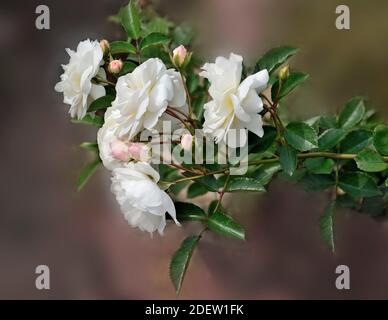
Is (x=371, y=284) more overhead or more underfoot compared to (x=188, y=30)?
more underfoot

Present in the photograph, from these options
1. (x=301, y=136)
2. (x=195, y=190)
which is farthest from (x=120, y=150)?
(x=195, y=190)

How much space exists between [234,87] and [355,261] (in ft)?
2.93

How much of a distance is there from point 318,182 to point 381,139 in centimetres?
15

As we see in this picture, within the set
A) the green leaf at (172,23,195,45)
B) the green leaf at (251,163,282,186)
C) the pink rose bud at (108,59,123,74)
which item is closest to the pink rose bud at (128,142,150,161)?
the pink rose bud at (108,59,123,74)

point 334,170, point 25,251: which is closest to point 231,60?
point 334,170

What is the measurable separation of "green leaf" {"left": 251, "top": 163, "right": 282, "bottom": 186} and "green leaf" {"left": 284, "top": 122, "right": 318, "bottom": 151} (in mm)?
127

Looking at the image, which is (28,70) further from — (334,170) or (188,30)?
(334,170)

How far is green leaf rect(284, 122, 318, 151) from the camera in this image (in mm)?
742

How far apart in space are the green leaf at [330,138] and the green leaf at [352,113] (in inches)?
4.6

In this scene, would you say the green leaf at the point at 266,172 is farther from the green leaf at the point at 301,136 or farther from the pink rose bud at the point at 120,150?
the pink rose bud at the point at 120,150

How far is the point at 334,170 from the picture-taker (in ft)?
3.00

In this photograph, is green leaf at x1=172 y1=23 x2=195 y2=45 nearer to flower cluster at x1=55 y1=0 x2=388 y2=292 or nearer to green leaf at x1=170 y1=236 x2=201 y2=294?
flower cluster at x1=55 y1=0 x2=388 y2=292

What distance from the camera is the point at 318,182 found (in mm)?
904

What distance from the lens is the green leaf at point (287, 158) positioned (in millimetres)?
754
